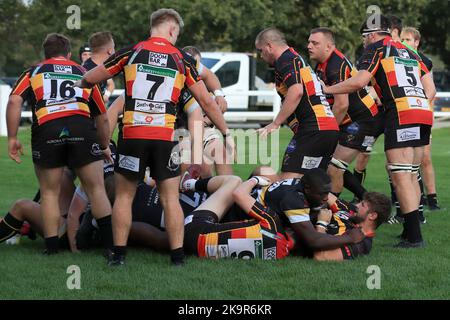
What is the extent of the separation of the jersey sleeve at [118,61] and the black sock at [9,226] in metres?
1.73

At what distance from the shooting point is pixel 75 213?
739 centimetres

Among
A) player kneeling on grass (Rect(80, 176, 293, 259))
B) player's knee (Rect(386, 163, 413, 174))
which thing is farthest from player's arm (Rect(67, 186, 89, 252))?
player's knee (Rect(386, 163, 413, 174))

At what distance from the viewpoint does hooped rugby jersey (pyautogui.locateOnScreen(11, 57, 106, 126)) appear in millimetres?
6945

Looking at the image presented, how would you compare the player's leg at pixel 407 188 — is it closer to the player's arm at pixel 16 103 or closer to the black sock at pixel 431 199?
the black sock at pixel 431 199

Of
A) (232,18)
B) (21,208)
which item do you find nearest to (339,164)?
(21,208)

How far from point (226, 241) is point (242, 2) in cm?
2550

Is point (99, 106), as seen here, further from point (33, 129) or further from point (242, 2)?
point (242, 2)

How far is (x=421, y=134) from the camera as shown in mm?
7723

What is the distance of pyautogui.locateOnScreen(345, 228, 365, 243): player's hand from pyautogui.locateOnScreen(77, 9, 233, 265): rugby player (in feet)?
4.66

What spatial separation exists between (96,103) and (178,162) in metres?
1.08

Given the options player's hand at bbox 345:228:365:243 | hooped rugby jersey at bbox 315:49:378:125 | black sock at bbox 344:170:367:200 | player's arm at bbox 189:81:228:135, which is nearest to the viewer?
player's arm at bbox 189:81:228:135

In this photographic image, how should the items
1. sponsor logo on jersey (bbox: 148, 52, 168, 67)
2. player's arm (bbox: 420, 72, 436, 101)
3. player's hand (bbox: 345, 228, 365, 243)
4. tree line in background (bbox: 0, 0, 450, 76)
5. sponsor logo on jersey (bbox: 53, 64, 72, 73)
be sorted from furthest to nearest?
tree line in background (bbox: 0, 0, 450, 76)
player's arm (bbox: 420, 72, 436, 101)
sponsor logo on jersey (bbox: 53, 64, 72, 73)
player's hand (bbox: 345, 228, 365, 243)
sponsor logo on jersey (bbox: 148, 52, 168, 67)

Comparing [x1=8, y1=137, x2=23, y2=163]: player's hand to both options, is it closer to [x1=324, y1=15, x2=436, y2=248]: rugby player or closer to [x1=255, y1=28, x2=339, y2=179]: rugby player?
[x1=255, y1=28, x2=339, y2=179]: rugby player

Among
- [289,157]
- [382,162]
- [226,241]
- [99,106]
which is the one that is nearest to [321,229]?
[226,241]
